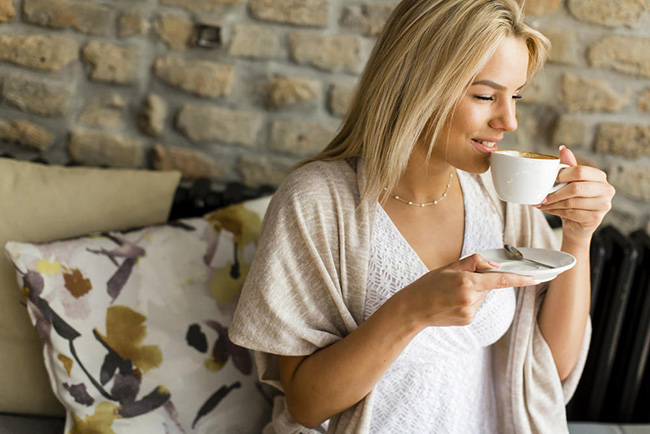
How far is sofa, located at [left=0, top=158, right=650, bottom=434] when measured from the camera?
1.22 metres

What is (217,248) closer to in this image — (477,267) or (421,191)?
(421,191)

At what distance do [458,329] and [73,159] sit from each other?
131cm

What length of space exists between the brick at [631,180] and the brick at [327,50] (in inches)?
33.0

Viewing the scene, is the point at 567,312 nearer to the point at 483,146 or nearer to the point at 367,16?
the point at 483,146

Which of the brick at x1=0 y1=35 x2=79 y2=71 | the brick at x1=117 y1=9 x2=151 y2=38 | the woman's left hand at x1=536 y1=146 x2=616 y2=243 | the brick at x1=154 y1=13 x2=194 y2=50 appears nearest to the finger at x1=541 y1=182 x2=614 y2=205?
the woman's left hand at x1=536 y1=146 x2=616 y2=243

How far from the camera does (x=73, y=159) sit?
1.85 meters

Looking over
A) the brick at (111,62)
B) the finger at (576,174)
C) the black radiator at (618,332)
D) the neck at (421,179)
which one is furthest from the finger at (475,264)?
the brick at (111,62)

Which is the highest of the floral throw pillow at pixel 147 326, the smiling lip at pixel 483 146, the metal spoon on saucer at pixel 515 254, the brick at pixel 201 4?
the brick at pixel 201 4

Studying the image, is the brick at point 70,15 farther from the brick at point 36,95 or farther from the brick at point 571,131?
the brick at point 571,131

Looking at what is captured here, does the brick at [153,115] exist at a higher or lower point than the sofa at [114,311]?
higher

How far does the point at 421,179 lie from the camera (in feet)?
4.16

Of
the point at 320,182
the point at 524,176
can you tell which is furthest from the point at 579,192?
the point at 320,182

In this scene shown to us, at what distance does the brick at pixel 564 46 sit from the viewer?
171cm

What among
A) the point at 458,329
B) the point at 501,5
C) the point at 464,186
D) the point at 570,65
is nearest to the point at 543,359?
the point at 458,329
